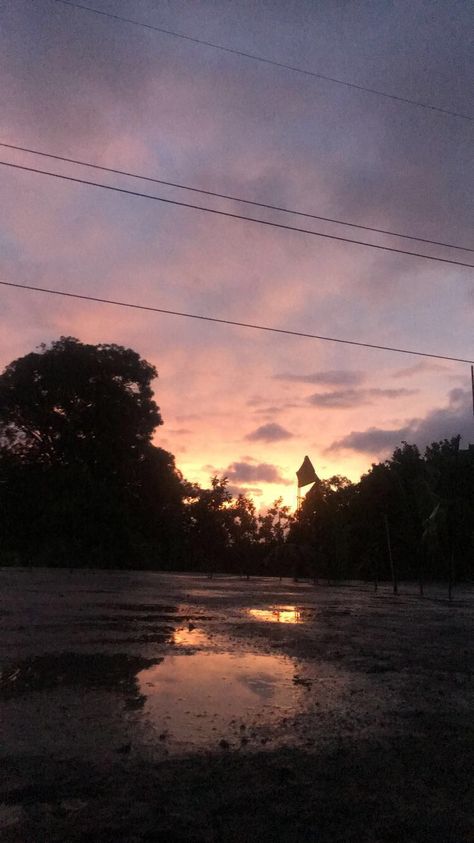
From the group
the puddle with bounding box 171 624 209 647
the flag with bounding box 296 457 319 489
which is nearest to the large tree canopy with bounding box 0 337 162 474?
the flag with bounding box 296 457 319 489

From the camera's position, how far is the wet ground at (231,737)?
13.8 ft

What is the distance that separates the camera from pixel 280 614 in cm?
1781

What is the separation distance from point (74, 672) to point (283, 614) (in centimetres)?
1002

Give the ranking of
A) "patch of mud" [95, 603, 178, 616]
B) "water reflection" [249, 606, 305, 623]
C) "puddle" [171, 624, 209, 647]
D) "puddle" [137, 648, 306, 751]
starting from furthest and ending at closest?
"patch of mud" [95, 603, 178, 616] → "water reflection" [249, 606, 305, 623] → "puddle" [171, 624, 209, 647] → "puddle" [137, 648, 306, 751]

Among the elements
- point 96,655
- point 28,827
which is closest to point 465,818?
point 28,827

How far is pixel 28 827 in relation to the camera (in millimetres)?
3975

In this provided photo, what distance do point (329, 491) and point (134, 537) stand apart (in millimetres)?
15929

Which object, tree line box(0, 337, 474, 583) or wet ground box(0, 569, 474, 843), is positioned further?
tree line box(0, 337, 474, 583)

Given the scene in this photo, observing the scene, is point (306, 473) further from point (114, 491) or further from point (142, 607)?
point (142, 607)

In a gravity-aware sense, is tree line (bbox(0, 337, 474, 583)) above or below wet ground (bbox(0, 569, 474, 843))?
above

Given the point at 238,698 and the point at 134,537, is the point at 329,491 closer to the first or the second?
the point at 134,537

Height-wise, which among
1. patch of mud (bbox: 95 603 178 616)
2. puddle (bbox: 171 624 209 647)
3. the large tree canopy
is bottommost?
puddle (bbox: 171 624 209 647)

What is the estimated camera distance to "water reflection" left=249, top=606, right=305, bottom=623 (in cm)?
1636

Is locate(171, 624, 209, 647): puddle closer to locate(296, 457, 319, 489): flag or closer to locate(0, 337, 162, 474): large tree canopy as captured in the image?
locate(296, 457, 319, 489): flag
